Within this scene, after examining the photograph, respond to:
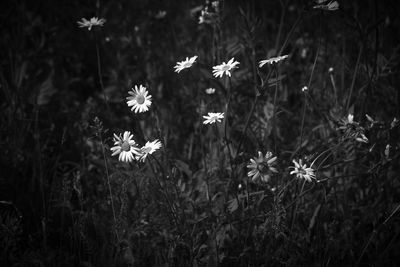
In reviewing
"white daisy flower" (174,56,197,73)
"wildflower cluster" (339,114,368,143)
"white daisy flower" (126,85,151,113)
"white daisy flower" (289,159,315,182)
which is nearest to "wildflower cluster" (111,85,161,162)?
"white daisy flower" (126,85,151,113)

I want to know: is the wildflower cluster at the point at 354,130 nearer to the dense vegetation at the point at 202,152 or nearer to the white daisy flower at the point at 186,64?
the dense vegetation at the point at 202,152

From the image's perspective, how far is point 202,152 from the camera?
1867mm

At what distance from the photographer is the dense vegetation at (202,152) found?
1.73m

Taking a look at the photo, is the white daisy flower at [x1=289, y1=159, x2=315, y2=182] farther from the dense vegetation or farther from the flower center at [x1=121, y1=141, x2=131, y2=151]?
the flower center at [x1=121, y1=141, x2=131, y2=151]

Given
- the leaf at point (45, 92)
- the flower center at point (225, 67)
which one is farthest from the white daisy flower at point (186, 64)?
the leaf at point (45, 92)

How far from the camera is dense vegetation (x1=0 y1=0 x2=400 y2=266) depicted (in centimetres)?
173

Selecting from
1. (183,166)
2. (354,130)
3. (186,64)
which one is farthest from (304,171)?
(186,64)

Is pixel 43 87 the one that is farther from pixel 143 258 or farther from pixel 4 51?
pixel 143 258

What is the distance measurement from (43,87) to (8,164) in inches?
30.2

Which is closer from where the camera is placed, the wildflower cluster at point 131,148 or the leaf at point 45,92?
the wildflower cluster at point 131,148

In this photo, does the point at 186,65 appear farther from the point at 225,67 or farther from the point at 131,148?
the point at 131,148

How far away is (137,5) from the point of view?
10.6ft

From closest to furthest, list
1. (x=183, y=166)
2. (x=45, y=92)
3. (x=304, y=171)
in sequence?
(x=304, y=171)
(x=183, y=166)
(x=45, y=92)

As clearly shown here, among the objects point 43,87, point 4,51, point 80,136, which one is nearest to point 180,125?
point 80,136
